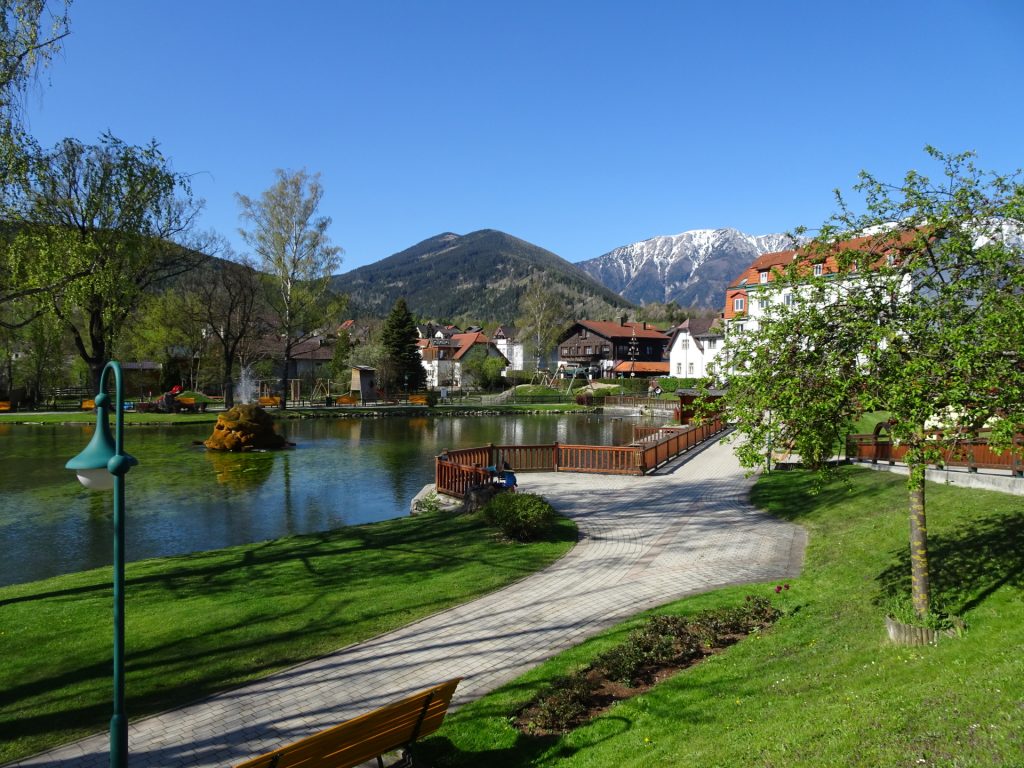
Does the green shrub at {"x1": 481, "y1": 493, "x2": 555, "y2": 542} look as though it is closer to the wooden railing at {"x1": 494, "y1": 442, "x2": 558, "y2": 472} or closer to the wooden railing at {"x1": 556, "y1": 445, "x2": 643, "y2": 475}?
the wooden railing at {"x1": 494, "y1": 442, "x2": 558, "y2": 472}

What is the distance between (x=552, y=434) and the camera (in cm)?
4422

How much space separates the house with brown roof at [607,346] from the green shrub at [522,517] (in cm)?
8702

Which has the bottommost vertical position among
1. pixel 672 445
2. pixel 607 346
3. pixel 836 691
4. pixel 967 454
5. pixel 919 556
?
pixel 836 691

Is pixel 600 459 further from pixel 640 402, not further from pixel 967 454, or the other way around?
pixel 640 402

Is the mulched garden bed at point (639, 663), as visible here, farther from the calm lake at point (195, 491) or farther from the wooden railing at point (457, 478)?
the calm lake at point (195, 491)

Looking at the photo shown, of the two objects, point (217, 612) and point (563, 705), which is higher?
point (563, 705)

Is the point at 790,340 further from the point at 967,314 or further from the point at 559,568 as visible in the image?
the point at 559,568

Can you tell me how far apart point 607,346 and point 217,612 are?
97.6 m

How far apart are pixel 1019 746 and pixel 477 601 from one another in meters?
7.58

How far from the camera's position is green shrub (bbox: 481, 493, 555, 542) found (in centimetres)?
1430

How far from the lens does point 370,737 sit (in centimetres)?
530

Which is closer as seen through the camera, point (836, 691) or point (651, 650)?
point (836, 691)

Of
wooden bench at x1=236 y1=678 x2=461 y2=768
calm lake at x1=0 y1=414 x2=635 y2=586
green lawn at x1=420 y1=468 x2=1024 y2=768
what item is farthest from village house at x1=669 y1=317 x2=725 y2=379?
wooden bench at x1=236 y1=678 x2=461 y2=768

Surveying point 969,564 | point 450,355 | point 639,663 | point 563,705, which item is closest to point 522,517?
point 639,663
